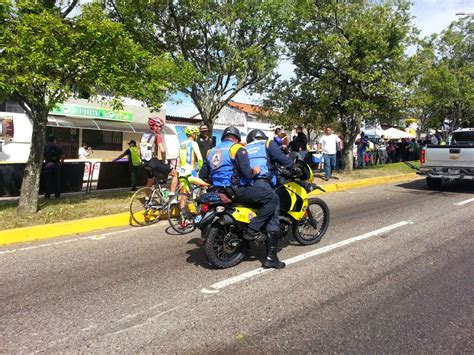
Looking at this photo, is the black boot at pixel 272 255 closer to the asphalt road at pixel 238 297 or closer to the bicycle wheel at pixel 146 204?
the asphalt road at pixel 238 297

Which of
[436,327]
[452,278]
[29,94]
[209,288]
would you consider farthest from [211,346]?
[29,94]

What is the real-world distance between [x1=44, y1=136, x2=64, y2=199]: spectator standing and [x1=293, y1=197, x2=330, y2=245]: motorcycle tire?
23.0ft

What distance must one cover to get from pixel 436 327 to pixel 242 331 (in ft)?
5.59

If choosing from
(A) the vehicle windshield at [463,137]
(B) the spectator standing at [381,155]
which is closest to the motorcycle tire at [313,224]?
(A) the vehicle windshield at [463,137]

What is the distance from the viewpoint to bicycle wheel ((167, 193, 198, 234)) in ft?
23.5

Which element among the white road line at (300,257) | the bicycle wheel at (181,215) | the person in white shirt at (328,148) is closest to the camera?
the white road line at (300,257)

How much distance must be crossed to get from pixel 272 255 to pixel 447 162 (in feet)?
29.2

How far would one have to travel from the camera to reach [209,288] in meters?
4.49

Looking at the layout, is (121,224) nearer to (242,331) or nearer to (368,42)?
(242,331)

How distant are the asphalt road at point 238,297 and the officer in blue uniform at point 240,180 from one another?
0.62 metres

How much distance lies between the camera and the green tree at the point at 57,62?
6.52m

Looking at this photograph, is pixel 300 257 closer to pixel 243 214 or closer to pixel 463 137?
pixel 243 214

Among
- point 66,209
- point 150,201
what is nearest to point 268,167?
point 150,201

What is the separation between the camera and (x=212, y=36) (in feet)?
46.4
